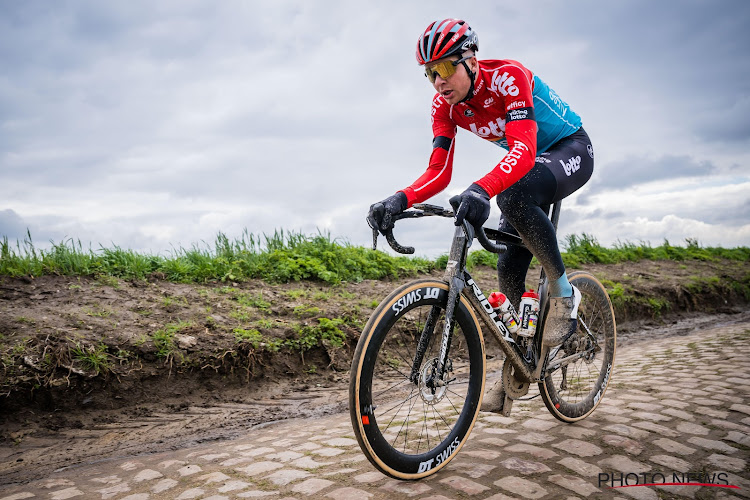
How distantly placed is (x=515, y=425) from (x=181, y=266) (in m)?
5.17

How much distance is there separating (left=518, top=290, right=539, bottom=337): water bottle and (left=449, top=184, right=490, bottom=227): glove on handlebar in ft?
3.60

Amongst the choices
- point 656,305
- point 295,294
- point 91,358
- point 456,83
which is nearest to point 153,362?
point 91,358

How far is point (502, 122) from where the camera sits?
12.3 feet

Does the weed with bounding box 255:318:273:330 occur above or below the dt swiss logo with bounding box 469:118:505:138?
below

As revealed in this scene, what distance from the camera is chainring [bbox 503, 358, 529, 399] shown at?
3625mm

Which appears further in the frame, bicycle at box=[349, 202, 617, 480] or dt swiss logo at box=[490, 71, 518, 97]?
dt swiss logo at box=[490, 71, 518, 97]

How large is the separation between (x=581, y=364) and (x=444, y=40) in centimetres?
302

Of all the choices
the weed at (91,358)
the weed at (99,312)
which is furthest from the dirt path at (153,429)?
the weed at (99,312)

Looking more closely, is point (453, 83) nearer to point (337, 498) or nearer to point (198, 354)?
point (337, 498)

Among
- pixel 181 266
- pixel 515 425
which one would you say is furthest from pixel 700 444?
pixel 181 266

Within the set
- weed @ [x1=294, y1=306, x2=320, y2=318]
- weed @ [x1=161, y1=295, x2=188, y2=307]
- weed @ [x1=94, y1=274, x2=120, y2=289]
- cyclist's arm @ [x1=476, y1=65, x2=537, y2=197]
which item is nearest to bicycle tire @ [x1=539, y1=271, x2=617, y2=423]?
cyclist's arm @ [x1=476, y1=65, x2=537, y2=197]

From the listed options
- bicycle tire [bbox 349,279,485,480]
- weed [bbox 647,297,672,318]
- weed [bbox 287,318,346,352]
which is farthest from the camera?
weed [bbox 647,297,672,318]

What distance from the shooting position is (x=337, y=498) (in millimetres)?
2932

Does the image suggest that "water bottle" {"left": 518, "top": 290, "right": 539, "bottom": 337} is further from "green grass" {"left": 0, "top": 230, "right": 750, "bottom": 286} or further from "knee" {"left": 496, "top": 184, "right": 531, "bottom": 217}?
A: "green grass" {"left": 0, "top": 230, "right": 750, "bottom": 286}
